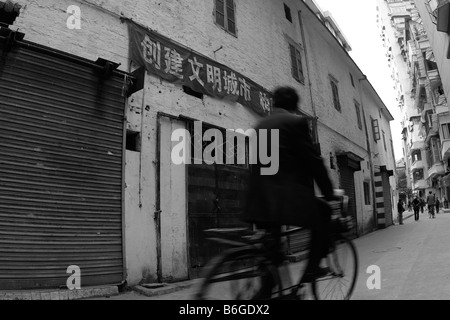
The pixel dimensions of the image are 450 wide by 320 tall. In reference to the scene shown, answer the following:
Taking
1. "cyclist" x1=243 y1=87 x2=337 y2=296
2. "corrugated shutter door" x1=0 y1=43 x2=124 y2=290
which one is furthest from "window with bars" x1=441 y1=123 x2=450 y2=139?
"cyclist" x1=243 y1=87 x2=337 y2=296

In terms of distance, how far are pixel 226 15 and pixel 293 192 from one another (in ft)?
25.1

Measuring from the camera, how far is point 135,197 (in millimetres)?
5793

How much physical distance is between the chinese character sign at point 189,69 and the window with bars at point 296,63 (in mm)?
3433

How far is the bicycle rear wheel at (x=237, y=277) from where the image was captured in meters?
2.55

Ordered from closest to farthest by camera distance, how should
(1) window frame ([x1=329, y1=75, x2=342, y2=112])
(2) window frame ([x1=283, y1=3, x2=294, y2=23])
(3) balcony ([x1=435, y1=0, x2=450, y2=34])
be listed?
(2) window frame ([x1=283, y1=3, x2=294, y2=23]) → (3) balcony ([x1=435, y1=0, x2=450, y2=34]) → (1) window frame ([x1=329, y1=75, x2=342, y2=112])

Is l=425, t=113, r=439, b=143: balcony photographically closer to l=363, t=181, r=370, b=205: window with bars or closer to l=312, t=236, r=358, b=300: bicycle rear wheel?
l=363, t=181, r=370, b=205: window with bars

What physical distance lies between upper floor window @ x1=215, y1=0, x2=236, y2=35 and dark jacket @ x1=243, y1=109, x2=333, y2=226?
669cm

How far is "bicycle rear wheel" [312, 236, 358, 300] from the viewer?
319 cm

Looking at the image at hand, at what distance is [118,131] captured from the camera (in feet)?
19.1

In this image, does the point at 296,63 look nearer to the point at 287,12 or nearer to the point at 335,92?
the point at 287,12

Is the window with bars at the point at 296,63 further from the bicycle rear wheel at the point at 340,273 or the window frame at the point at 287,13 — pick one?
the bicycle rear wheel at the point at 340,273

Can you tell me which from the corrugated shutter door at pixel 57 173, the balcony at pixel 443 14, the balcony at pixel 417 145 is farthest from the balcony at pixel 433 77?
the corrugated shutter door at pixel 57 173
